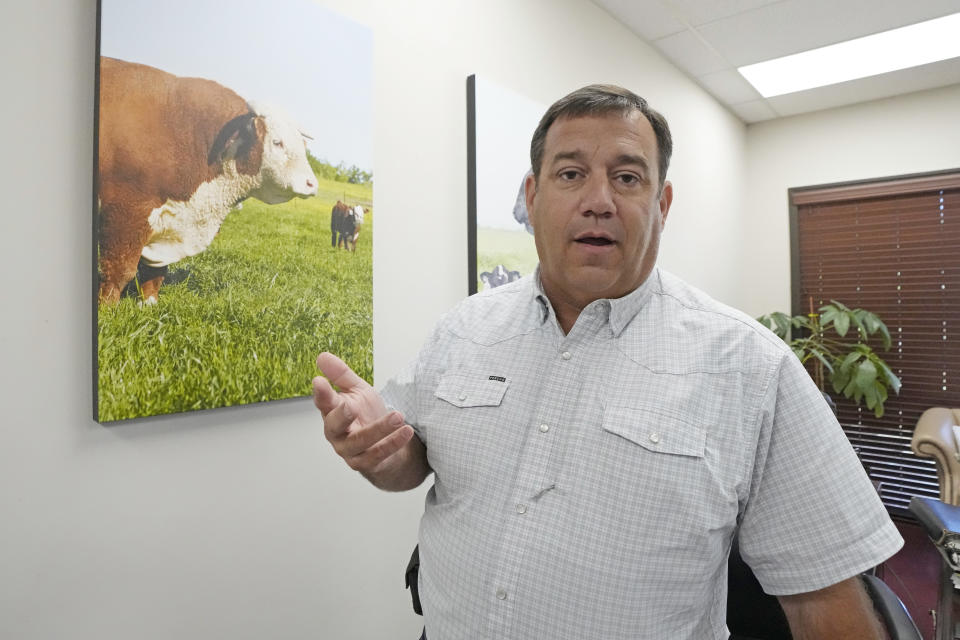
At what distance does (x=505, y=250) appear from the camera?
6.97 ft

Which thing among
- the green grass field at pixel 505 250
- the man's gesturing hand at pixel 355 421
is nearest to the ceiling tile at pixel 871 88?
the green grass field at pixel 505 250

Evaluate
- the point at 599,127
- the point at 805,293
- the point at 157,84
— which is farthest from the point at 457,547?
the point at 805,293

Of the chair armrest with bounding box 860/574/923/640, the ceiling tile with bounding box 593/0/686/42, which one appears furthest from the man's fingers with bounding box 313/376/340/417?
the ceiling tile with bounding box 593/0/686/42

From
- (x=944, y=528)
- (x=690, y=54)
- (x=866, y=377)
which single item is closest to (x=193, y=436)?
(x=944, y=528)

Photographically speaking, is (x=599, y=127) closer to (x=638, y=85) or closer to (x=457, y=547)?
(x=457, y=547)

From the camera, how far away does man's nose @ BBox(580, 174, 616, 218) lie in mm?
1073

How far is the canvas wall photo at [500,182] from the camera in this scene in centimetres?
200

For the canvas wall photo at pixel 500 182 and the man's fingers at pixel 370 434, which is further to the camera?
the canvas wall photo at pixel 500 182

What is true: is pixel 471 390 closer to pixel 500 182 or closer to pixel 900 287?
pixel 500 182

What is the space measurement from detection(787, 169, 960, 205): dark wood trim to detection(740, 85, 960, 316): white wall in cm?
4

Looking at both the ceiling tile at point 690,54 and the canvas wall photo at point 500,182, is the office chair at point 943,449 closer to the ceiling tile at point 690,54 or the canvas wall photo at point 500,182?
the canvas wall photo at point 500,182

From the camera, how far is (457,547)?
1.08 metres

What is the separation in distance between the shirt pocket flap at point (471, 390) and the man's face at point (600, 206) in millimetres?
237

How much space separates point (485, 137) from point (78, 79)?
122cm
